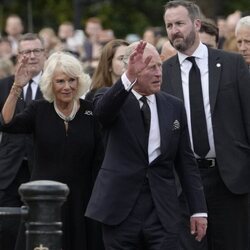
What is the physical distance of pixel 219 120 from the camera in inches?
470

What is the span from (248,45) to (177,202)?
113 inches

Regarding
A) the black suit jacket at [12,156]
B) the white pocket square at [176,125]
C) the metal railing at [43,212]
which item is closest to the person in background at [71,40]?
the black suit jacket at [12,156]


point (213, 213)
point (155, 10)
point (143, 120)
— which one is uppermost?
point (155, 10)

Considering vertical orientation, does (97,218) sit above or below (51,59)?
below

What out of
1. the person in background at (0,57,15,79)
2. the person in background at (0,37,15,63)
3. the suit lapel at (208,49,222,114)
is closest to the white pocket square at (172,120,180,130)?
the suit lapel at (208,49,222,114)

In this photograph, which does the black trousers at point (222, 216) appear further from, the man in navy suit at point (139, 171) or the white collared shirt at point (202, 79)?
the man in navy suit at point (139, 171)

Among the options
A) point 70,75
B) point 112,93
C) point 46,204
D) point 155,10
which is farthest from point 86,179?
point 155,10

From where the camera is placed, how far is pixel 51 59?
12039mm

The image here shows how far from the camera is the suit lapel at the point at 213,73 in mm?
11977

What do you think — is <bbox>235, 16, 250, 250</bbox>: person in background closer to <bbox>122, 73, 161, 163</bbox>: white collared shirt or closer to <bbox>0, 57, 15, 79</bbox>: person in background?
<bbox>122, 73, 161, 163</bbox>: white collared shirt

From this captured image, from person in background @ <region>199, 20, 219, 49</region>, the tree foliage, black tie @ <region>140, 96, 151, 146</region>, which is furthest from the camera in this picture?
the tree foliage

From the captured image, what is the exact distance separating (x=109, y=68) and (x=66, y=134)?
72.7 inches

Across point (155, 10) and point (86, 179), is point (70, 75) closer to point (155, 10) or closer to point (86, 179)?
point (86, 179)

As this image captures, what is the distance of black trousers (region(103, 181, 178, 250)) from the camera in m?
10.5
